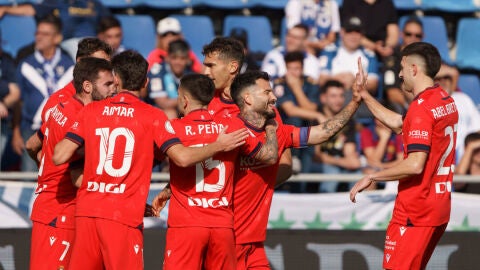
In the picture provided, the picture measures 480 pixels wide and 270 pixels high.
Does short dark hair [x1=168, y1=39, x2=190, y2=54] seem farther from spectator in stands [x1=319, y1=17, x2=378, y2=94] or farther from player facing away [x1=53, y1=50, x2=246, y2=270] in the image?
player facing away [x1=53, y1=50, x2=246, y2=270]

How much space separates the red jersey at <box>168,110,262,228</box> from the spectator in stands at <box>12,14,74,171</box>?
4.85 m

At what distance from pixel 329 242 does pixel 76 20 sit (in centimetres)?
475

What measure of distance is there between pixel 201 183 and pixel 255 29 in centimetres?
700

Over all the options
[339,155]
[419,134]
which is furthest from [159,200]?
[339,155]

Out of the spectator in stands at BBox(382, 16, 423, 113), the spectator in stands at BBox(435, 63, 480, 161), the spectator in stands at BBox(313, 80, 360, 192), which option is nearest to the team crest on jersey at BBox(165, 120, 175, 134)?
the spectator in stands at BBox(313, 80, 360, 192)

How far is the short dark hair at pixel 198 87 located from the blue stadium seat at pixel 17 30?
21.8ft

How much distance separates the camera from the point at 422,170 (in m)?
7.31

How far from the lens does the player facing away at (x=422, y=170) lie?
7.30 m

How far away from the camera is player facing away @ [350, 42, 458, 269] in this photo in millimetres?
7305

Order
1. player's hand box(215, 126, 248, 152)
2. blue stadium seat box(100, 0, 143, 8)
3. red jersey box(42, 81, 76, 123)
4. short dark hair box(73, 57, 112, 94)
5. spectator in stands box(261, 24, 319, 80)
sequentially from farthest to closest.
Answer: blue stadium seat box(100, 0, 143, 8) < spectator in stands box(261, 24, 319, 80) < red jersey box(42, 81, 76, 123) < short dark hair box(73, 57, 112, 94) < player's hand box(215, 126, 248, 152)

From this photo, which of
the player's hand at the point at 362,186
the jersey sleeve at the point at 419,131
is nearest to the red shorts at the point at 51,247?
the player's hand at the point at 362,186

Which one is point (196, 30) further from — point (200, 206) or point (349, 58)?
point (200, 206)

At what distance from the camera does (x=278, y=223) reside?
34.5ft

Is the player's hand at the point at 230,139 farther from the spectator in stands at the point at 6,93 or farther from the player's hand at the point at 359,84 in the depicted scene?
the spectator in stands at the point at 6,93
